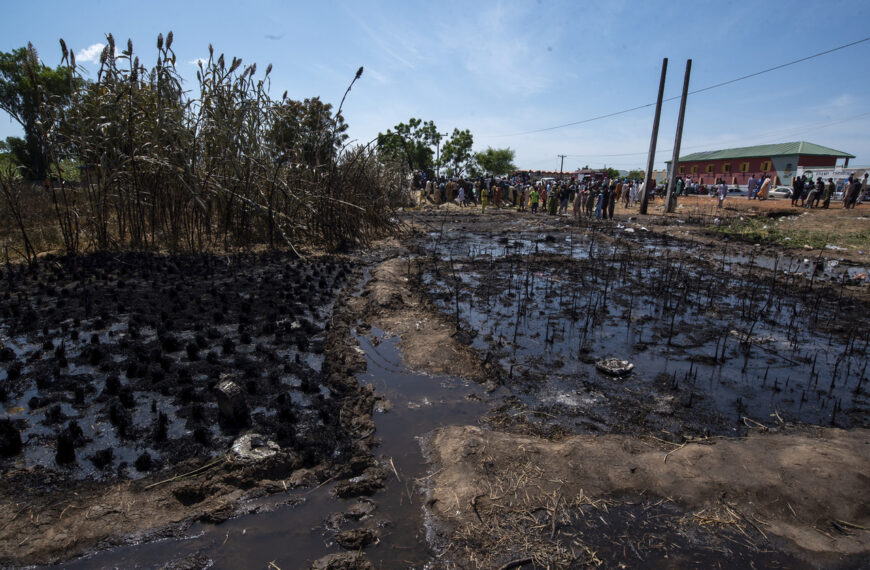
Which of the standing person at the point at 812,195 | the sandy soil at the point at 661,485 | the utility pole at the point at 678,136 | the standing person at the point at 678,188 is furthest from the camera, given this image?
the standing person at the point at 678,188

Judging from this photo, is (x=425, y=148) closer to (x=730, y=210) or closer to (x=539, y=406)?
(x=730, y=210)

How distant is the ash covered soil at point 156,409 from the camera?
2467mm

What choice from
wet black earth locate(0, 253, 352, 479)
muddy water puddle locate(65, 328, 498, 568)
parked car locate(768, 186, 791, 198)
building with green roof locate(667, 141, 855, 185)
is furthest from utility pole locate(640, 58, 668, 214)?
building with green roof locate(667, 141, 855, 185)

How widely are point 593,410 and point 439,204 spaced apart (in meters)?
25.8

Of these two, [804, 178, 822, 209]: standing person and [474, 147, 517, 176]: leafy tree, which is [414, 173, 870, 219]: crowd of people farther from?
[474, 147, 517, 176]: leafy tree

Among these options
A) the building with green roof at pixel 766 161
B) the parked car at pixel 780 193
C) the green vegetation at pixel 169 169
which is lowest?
the green vegetation at pixel 169 169

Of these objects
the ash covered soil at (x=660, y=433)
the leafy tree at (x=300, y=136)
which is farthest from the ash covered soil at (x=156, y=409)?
the leafy tree at (x=300, y=136)

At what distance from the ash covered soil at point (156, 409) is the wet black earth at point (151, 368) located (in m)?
0.01

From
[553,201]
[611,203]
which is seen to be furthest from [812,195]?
[553,201]

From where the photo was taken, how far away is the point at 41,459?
276 centimetres

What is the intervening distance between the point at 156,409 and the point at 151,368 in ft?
2.36

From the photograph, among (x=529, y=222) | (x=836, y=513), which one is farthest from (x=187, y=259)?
(x=529, y=222)

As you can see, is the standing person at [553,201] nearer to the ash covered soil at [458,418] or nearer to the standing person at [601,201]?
the standing person at [601,201]

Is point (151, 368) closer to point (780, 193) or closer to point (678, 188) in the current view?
point (678, 188)
